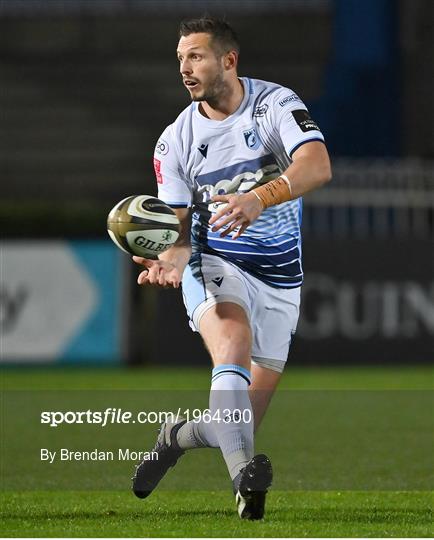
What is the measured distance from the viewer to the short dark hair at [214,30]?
5.95 metres

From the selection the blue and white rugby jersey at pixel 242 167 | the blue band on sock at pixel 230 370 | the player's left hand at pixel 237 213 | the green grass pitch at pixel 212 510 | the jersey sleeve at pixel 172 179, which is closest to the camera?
the player's left hand at pixel 237 213

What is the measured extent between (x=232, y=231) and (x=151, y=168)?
A: 12717 mm

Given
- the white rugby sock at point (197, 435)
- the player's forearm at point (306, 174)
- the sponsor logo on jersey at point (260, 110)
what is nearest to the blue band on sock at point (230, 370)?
the white rugby sock at point (197, 435)

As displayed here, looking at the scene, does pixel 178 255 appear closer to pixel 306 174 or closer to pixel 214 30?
pixel 306 174

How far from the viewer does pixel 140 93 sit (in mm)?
19609

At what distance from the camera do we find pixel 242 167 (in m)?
6.17

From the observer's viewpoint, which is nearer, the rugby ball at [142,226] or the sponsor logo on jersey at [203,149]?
the rugby ball at [142,226]

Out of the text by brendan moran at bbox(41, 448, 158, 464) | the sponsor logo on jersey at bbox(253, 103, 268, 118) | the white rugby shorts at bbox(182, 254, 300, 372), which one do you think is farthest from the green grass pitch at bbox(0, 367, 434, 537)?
the sponsor logo on jersey at bbox(253, 103, 268, 118)

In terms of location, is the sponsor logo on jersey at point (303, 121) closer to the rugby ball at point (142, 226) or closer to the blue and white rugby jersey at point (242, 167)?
the blue and white rugby jersey at point (242, 167)

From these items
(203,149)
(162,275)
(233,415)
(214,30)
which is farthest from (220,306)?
(214,30)

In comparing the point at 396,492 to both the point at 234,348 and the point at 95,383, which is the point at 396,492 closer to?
the point at 234,348

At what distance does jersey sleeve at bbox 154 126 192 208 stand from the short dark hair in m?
0.53

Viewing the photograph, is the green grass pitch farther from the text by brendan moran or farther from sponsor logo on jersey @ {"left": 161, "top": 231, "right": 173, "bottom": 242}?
sponsor logo on jersey @ {"left": 161, "top": 231, "right": 173, "bottom": 242}

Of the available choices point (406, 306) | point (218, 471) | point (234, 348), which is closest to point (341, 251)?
point (406, 306)
